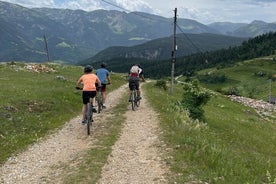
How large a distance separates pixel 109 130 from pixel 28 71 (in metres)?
37.3

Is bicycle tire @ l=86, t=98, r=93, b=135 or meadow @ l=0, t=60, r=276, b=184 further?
bicycle tire @ l=86, t=98, r=93, b=135

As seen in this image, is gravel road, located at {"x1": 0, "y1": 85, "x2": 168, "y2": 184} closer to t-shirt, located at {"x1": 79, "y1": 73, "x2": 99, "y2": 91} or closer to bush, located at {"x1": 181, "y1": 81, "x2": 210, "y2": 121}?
t-shirt, located at {"x1": 79, "y1": 73, "x2": 99, "y2": 91}

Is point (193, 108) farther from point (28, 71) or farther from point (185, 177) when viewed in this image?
point (28, 71)

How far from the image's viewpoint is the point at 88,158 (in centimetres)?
1401

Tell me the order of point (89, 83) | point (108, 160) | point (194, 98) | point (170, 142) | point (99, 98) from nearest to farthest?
point (108, 160) → point (170, 142) → point (89, 83) → point (99, 98) → point (194, 98)

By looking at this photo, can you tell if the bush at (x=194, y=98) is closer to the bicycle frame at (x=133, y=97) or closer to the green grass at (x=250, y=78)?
the bicycle frame at (x=133, y=97)

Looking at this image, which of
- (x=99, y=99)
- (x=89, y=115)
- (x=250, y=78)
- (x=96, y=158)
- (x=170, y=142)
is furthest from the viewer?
(x=250, y=78)

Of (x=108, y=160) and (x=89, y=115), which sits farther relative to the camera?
(x=89, y=115)

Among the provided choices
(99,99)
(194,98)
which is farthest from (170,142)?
(194,98)

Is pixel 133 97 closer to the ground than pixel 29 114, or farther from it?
farther from it

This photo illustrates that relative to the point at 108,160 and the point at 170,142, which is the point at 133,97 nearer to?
the point at 170,142

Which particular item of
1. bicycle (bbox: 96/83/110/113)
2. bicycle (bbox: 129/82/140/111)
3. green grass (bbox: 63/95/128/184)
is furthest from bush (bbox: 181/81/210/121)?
green grass (bbox: 63/95/128/184)

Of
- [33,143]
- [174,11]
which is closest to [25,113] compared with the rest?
[33,143]

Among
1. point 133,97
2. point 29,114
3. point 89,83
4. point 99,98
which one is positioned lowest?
point 29,114
